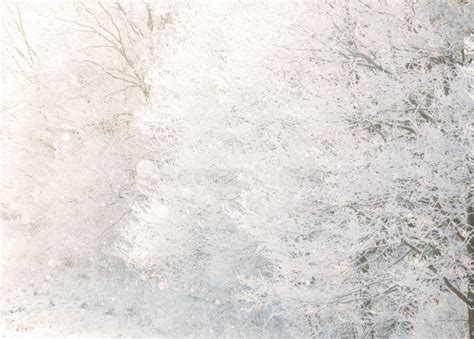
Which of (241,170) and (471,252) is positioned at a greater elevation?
(241,170)

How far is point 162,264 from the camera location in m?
11.1

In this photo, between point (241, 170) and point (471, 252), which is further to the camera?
point (241, 170)

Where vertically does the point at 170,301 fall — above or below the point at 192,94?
below

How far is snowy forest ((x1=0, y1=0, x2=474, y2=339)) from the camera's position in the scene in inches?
241

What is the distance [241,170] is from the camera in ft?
31.0

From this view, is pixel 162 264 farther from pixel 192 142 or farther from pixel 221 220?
pixel 192 142

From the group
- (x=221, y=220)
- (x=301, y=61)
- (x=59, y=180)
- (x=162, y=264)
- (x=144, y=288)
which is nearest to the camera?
(x=301, y=61)

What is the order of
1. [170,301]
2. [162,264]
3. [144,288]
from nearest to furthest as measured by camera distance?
[162,264] < [170,301] < [144,288]

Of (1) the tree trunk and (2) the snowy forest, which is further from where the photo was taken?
(2) the snowy forest

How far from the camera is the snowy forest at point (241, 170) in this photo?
6.11 metres

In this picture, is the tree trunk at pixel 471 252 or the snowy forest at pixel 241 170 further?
the snowy forest at pixel 241 170

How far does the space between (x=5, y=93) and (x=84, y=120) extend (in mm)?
3636

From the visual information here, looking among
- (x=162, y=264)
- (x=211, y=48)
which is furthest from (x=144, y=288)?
(x=211, y=48)

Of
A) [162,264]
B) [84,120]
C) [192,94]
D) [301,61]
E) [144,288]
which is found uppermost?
[301,61]
